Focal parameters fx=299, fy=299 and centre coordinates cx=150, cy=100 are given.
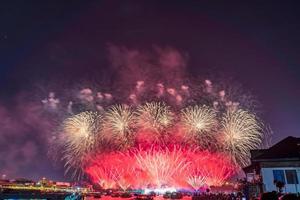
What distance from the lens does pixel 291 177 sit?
105ft

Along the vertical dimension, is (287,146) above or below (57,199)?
above

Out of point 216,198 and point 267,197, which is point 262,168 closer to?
point 216,198

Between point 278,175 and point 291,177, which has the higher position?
point 278,175

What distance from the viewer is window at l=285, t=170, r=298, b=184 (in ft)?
104

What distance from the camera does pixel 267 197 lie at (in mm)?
12125

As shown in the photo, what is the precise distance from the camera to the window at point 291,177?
104 feet

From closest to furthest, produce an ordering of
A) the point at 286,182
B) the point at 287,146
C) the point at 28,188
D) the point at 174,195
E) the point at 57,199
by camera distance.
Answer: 1. the point at 286,182
2. the point at 287,146
3. the point at 174,195
4. the point at 57,199
5. the point at 28,188

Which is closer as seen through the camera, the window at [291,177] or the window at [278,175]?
the window at [291,177]

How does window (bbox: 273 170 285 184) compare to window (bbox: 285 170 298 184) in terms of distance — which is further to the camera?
window (bbox: 273 170 285 184)

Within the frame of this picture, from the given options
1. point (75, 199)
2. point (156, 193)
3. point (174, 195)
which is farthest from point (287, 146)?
point (156, 193)

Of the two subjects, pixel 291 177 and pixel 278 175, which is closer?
pixel 291 177

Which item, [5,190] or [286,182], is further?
[5,190]

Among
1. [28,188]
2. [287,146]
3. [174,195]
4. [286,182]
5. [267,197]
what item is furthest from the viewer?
[28,188]

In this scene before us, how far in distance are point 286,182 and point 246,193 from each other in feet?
14.4
